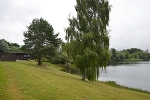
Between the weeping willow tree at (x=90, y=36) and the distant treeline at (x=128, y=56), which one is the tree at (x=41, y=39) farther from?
the distant treeline at (x=128, y=56)

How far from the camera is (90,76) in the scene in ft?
71.8

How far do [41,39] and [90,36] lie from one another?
19675 mm

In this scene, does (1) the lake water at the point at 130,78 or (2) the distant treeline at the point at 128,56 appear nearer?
(1) the lake water at the point at 130,78

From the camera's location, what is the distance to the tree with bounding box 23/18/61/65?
3862 centimetres

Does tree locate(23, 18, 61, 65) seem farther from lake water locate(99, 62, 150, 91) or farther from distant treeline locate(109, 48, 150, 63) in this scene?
distant treeline locate(109, 48, 150, 63)

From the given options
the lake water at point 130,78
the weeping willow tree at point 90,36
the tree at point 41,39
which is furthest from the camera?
the tree at point 41,39

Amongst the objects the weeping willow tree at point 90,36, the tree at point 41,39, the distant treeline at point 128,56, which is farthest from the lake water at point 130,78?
the distant treeline at point 128,56

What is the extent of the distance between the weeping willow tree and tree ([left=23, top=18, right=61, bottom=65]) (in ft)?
50.8

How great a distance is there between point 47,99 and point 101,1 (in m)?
17.1

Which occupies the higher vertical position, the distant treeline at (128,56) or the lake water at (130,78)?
the distant treeline at (128,56)

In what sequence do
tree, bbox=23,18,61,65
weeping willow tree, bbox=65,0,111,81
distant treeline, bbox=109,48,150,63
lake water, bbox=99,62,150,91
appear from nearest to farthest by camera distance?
weeping willow tree, bbox=65,0,111,81, lake water, bbox=99,62,150,91, tree, bbox=23,18,61,65, distant treeline, bbox=109,48,150,63

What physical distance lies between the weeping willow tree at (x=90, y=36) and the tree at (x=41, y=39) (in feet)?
50.8

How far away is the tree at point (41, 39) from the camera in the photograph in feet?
127

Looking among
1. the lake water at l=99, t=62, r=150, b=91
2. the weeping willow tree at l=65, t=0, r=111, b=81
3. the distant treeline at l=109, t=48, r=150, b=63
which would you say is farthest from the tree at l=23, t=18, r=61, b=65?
the distant treeline at l=109, t=48, r=150, b=63
